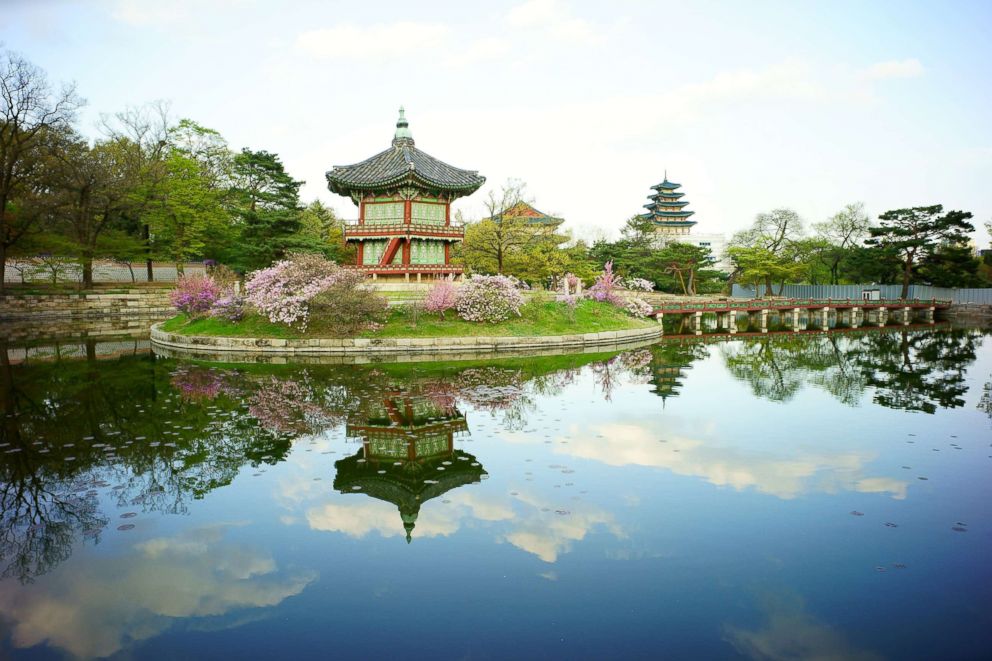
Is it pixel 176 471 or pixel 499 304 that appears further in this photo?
pixel 499 304

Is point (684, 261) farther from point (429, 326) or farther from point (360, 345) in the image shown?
point (360, 345)

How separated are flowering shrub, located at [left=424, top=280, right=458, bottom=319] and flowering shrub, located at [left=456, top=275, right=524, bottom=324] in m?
0.48

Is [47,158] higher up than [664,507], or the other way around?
[47,158]

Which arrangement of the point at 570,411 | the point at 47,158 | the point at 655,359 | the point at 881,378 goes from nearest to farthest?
the point at 570,411
the point at 881,378
the point at 655,359
the point at 47,158

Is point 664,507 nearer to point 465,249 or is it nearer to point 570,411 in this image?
point 570,411

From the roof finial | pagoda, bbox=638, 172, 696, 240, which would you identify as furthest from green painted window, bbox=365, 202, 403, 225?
pagoda, bbox=638, 172, 696, 240

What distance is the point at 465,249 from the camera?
46562 mm

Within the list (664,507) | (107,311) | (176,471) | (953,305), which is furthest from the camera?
(953,305)

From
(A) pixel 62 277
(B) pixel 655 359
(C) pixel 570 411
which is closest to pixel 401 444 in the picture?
(C) pixel 570 411

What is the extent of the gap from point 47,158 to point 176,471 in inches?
1634

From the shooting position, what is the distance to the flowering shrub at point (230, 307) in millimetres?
28266

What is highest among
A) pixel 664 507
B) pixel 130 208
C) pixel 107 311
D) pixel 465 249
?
pixel 130 208

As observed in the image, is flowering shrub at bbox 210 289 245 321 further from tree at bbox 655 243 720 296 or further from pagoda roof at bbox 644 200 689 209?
pagoda roof at bbox 644 200 689 209

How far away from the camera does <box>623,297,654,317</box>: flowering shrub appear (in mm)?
40303
